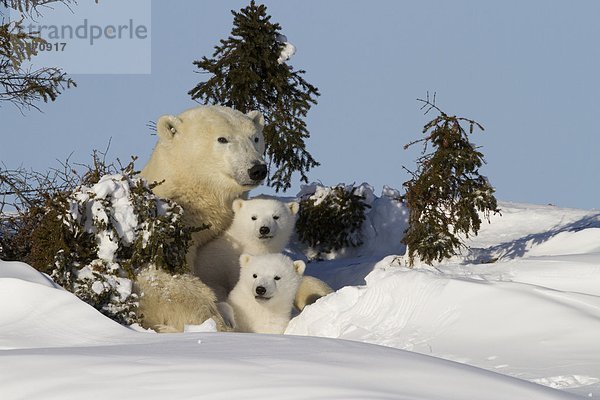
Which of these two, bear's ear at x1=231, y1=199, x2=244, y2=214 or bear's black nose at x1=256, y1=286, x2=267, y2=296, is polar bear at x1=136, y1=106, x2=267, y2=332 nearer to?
bear's ear at x1=231, y1=199, x2=244, y2=214

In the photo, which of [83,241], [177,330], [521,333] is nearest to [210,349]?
[521,333]

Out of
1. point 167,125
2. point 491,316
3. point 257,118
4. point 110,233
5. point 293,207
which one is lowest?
point 491,316

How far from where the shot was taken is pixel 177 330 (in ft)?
25.9

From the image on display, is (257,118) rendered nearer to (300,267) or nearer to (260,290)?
(300,267)

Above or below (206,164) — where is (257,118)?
above

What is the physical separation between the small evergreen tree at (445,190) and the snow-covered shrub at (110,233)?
2.64 metres

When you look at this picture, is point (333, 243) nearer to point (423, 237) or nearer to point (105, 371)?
point (423, 237)

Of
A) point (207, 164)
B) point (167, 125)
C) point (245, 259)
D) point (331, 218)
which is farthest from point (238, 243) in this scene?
point (331, 218)

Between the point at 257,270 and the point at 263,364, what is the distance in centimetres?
434

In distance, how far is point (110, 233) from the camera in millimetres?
8438

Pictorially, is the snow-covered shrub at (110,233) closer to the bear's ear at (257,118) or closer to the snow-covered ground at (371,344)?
the snow-covered ground at (371,344)

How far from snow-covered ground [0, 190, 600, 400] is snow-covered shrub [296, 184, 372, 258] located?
5.22 ft

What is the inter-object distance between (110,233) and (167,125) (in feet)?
4.24

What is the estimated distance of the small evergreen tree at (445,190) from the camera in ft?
32.4
